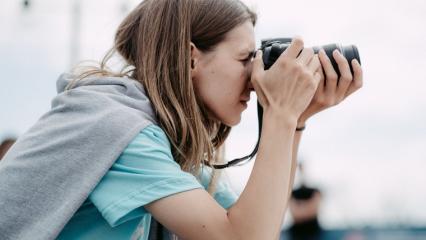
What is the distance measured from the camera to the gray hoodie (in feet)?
5.03

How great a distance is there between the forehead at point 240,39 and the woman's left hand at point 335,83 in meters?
0.19

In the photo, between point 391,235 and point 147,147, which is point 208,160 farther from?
point 391,235

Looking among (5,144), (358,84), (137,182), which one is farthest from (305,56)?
(5,144)

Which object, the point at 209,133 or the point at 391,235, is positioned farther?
the point at 391,235

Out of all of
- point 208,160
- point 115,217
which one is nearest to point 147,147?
point 115,217

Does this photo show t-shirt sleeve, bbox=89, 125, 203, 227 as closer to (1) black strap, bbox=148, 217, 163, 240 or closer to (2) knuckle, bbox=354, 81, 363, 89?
(1) black strap, bbox=148, 217, 163, 240

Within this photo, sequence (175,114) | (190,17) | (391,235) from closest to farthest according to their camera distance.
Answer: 1. (175,114)
2. (190,17)
3. (391,235)

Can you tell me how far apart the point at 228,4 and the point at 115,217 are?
73cm

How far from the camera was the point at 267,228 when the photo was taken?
5.16 ft

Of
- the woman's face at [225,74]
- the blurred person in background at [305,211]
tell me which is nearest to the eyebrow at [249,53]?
the woman's face at [225,74]

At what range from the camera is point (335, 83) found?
1.94m

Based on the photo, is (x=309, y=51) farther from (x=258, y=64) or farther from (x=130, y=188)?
(x=130, y=188)

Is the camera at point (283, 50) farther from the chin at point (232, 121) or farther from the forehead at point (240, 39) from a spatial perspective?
the chin at point (232, 121)

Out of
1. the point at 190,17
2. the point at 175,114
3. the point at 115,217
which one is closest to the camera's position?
the point at 115,217
